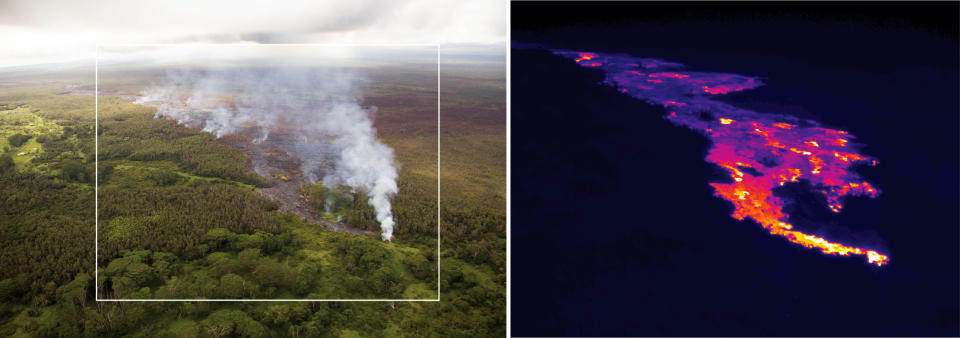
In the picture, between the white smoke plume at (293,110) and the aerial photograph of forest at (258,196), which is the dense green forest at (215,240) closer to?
the aerial photograph of forest at (258,196)

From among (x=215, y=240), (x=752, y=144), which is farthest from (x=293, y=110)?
(x=752, y=144)

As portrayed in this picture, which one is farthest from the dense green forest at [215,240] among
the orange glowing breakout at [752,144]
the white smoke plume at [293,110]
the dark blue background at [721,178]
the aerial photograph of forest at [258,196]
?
the orange glowing breakout at [752,144]

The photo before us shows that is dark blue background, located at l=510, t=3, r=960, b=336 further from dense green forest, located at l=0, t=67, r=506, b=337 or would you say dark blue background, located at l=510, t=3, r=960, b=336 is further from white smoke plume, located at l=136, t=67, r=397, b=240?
white smoke plume, located at l=136, t=67, r=397, b=240

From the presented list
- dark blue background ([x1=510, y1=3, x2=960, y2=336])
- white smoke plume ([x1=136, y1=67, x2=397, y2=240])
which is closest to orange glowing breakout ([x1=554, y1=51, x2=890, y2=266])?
dark blue background ([x1=510, y1=3, x2=960, y2=336])

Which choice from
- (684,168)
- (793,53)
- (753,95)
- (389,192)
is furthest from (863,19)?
(389,192)

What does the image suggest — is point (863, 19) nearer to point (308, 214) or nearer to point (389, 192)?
point (389, 192)
